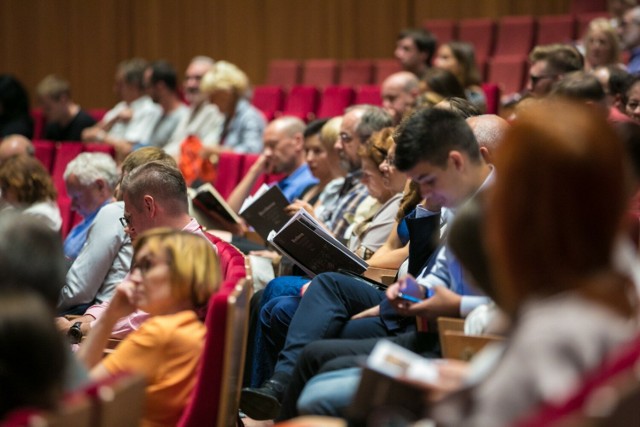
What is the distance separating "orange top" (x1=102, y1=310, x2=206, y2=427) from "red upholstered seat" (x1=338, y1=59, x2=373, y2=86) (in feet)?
18.2

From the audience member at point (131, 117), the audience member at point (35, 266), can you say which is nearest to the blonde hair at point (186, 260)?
the audience member at point (35, 266)

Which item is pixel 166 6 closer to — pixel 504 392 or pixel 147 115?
pixel 147 115

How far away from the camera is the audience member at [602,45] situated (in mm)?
5074

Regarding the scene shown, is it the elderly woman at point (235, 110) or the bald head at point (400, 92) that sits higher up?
the bald head at point (400, 92)

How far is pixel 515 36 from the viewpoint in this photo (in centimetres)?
715

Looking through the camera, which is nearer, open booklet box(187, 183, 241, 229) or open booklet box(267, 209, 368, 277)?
open booklet box(267, 209, 368, 277)

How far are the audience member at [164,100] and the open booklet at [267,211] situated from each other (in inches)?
109

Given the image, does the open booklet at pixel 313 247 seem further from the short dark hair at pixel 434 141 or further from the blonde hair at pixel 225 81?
the blonde hair at pixel 225 81

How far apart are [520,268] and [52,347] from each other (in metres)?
0.69

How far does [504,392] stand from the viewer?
138 centimetres

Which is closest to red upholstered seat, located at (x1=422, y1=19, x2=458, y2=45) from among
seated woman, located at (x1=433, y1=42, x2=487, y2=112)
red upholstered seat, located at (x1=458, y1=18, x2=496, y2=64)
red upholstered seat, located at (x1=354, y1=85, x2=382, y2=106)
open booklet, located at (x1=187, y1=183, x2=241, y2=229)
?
red upholstered seat, located at (x1=458, y1=18, x2=496, y2=64)

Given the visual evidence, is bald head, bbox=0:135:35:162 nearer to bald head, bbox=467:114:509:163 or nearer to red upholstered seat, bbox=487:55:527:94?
bald head, bbox=467:114:509:163

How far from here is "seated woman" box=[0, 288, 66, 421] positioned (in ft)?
4.92

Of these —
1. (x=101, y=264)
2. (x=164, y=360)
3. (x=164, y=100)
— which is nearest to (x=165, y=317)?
(x=164, y=360)
